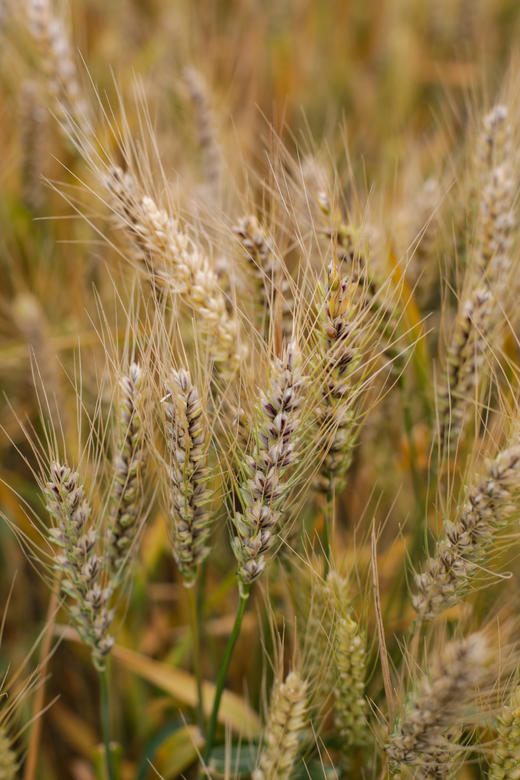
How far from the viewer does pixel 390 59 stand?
1.58 metres

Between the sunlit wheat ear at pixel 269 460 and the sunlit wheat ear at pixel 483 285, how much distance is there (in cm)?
22

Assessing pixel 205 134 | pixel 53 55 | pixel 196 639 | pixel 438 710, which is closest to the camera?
pixel 438 710

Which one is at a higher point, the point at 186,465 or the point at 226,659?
the point at 186,465

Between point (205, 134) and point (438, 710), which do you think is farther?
point (205, 134)

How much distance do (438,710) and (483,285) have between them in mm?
475

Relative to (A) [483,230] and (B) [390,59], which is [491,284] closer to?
(A) [483,230]

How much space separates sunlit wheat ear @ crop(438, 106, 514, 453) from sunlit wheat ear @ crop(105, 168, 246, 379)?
26cm

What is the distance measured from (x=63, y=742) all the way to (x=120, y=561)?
61 cm

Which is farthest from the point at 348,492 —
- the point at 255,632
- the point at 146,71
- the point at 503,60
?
the point at 503,60

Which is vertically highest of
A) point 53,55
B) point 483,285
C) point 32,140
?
point 53,55

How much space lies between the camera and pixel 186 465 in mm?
587

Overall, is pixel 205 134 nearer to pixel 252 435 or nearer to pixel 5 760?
pixel 252 435

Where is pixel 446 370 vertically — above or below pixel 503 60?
below

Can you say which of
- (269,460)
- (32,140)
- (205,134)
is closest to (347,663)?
(269,460)
